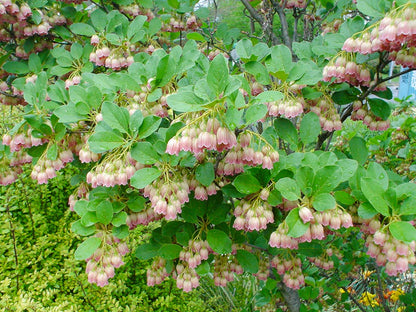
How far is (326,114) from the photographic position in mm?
1607

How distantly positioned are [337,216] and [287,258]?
27.1 inches

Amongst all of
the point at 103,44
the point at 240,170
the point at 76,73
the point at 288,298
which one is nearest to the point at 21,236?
the point at 76,73

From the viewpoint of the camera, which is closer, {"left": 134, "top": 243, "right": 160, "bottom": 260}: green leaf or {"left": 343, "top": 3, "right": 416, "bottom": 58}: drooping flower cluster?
{"left": 343, "top": 3, "right": 416, "bottom": 58}: drooping flower cluster

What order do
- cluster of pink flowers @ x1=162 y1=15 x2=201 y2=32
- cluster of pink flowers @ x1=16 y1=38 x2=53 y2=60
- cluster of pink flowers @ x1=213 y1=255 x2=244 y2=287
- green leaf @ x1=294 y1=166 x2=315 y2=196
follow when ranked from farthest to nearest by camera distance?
cluster of pink flowers @ x1=162 y1=15 x2=201 y2=32 < cluster of pink flowers @ x1=16 y1=38 x2=53 y2=60 < cluster of pink flowers @ x1=213 y1=255 x2=244 y2=287 < green leaf @ x1=294 y1=166 x2=315 y2=196

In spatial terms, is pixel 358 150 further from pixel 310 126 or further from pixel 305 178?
pixel 305 178

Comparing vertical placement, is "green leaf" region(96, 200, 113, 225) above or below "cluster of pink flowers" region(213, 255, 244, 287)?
above

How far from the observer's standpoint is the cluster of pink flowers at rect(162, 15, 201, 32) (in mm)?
2664

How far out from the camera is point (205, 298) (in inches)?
157

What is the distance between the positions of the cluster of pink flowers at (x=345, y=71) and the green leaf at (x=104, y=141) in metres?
0.83

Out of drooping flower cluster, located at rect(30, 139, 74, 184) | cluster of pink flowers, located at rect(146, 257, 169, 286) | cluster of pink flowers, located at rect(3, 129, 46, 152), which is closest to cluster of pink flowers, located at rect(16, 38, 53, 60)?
cluster of pink flowers, located at rect(3, 129, 46, 152)

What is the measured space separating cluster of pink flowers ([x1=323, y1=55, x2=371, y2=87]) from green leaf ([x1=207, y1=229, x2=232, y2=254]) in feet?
2.40

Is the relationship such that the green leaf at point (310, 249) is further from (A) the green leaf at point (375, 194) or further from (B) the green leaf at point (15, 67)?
(B) the green leaf at point (15, 67)

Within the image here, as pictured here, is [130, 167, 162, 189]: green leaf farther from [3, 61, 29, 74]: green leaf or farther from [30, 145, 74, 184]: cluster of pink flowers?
[3, 61, 29, 74]: green leaf

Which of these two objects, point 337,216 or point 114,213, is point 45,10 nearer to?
point 114,213
